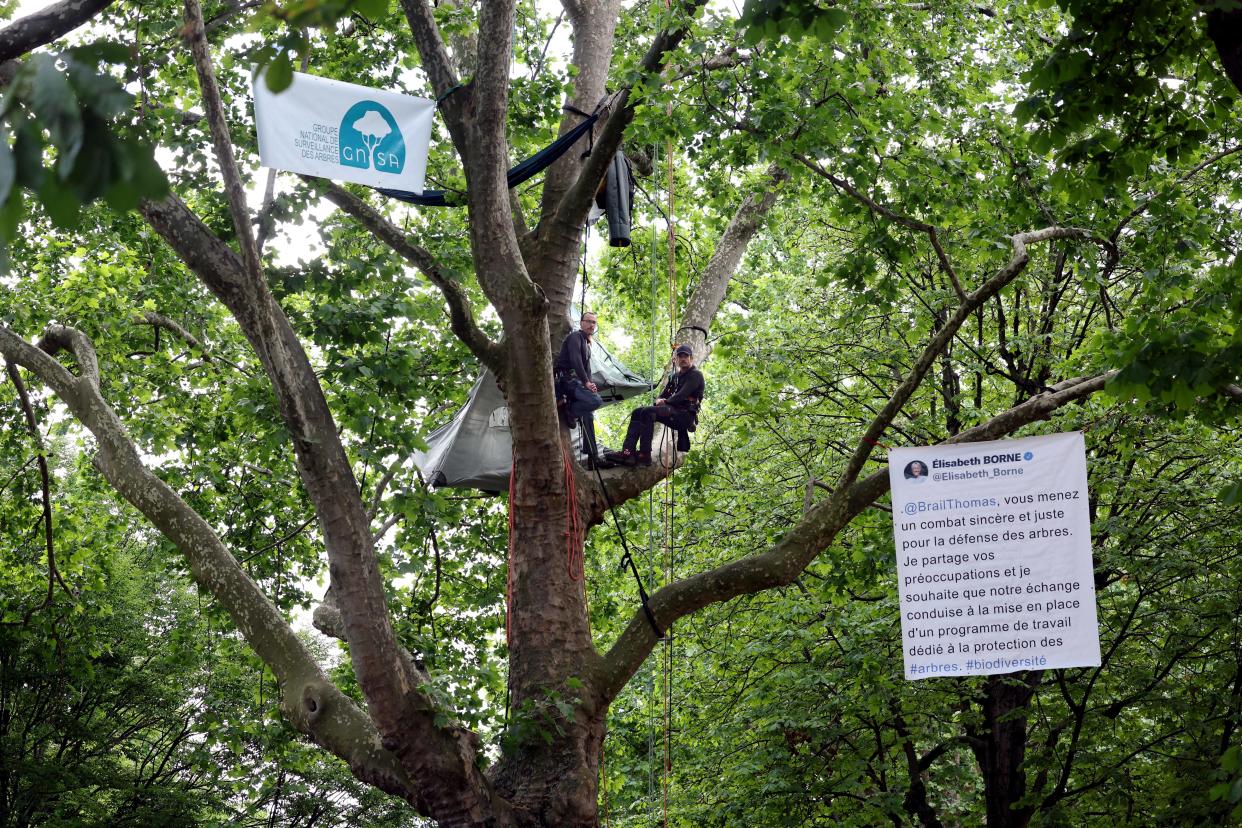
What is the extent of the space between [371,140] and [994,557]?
4498 millimetres

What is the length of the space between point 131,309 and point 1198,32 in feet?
35.0

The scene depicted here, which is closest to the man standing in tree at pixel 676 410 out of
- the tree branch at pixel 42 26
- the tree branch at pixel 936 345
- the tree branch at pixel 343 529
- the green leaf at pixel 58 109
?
the tree branch at pixel 936 345

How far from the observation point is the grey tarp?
9.72m

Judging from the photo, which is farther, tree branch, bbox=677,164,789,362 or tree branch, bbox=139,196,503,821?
tree branch, bbox=677,164,789,362

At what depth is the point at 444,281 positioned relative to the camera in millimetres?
8148

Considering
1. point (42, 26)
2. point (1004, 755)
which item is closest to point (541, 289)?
point (42, 26)

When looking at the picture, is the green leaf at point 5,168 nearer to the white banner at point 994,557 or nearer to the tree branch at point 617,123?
the white banner at point 994,557

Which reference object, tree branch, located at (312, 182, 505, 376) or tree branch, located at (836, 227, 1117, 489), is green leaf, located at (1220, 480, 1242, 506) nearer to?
tree branch, located at (836, 227, 1117, 489)

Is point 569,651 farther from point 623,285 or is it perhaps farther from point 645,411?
point 623,285

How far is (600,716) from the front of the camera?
8.33 metres

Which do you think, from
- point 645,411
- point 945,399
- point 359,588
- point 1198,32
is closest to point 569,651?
point 359,588

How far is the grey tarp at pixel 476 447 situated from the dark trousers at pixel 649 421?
42 cm

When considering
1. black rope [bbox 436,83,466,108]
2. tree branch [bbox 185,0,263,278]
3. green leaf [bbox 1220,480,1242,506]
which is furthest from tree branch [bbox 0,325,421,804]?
green leaf [bbox 1220,480,1242,506]

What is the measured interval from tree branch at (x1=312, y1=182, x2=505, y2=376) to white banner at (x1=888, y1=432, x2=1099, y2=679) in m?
2.58
